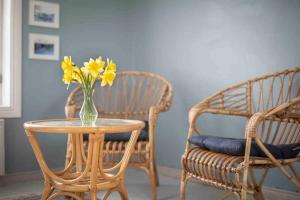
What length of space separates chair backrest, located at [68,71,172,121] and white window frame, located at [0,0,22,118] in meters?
0.55

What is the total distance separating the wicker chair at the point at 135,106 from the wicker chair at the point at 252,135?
1.18ft

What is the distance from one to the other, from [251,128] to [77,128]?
0.97m

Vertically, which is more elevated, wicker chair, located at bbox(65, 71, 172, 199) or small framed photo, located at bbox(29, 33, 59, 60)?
small framed photo, located at bbox(29, 33, 59, 60)

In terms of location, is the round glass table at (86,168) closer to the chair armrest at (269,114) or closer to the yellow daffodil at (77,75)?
the yellow daffodil at (77,75)

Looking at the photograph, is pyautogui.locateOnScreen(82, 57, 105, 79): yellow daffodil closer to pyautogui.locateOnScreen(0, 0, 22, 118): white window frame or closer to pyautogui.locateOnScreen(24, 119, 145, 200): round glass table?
pyautogui.locateOnScreen(24, 119, 145, 200): round glass table

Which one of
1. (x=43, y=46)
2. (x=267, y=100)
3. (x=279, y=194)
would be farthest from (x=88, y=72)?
(x=279, y=194)

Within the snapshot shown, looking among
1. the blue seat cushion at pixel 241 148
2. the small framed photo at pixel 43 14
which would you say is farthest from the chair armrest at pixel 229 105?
the small framed photo at pixel 43 14

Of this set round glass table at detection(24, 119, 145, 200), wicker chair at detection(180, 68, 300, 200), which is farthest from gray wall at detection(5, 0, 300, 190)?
round glass table at detection(24, 119, 145, 200)

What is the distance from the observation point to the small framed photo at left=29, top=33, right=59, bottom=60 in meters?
4.05

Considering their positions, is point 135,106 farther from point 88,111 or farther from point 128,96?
point 88,111

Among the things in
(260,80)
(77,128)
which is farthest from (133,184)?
(77,128)

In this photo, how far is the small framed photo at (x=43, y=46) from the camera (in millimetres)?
4047

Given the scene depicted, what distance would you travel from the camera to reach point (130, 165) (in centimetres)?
325

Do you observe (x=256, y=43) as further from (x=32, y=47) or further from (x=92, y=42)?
(x=32, y=47)
